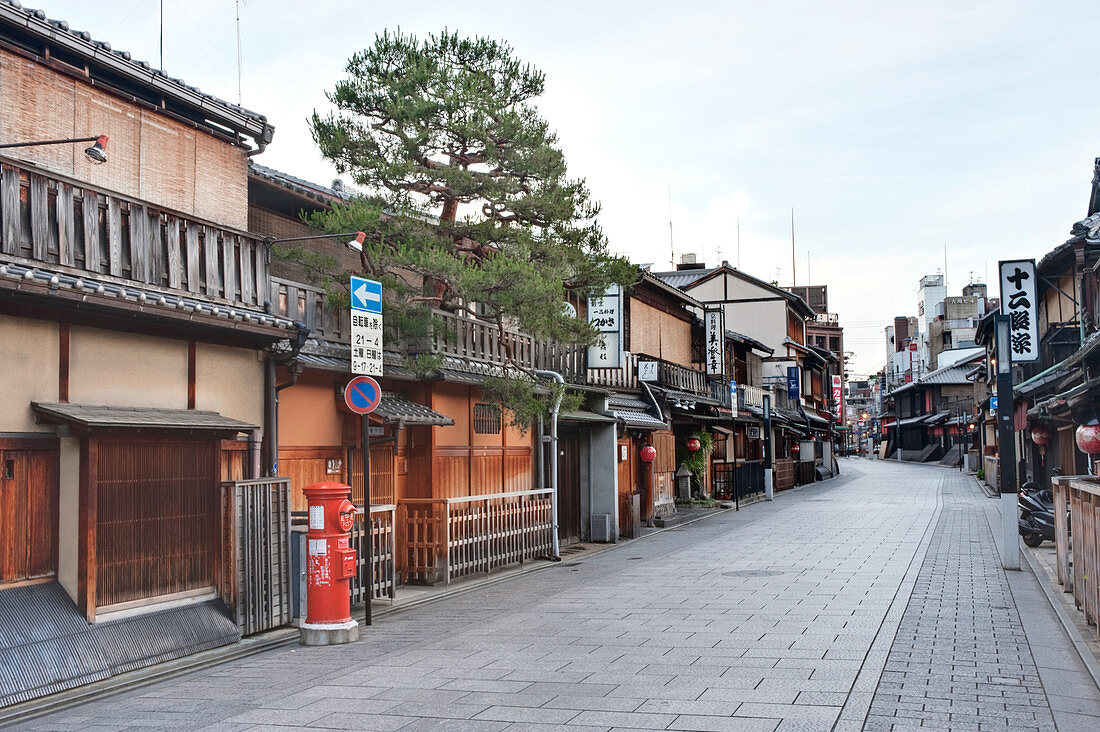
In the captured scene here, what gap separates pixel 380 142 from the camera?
16.0 m

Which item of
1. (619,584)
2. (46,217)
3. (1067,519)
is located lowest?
(619,584)

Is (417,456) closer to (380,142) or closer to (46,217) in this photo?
(380,142)

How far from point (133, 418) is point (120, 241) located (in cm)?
190

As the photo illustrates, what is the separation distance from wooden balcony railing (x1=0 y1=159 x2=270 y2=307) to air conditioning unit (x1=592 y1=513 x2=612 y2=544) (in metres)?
12.3

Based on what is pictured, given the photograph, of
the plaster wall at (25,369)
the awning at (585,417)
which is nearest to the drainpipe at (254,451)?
the plaster wall at (25,369)

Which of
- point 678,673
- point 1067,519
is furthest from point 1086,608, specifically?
point 678,673

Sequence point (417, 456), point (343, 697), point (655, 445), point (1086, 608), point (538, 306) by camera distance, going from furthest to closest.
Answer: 1. point (655, 445)
2. point (417, 456)
3. point (538, 306)
4. point (1086, 608)
5. point (343, 697)

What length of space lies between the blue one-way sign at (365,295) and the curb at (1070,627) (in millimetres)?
8894

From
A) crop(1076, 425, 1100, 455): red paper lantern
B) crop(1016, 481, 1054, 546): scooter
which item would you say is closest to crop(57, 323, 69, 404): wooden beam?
crop(1076, 425, 1100, 455): red paper lantern

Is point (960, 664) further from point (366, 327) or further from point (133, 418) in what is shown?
point (133, 418)

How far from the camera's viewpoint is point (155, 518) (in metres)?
10.0

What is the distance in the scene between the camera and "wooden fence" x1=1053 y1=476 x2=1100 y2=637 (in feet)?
32.5

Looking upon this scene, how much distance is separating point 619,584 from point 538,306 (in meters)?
4.65

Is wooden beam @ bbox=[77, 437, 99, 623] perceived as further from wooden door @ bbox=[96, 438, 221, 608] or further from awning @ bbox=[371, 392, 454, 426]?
awning @ bbox=[371, 392, 454, 426]
